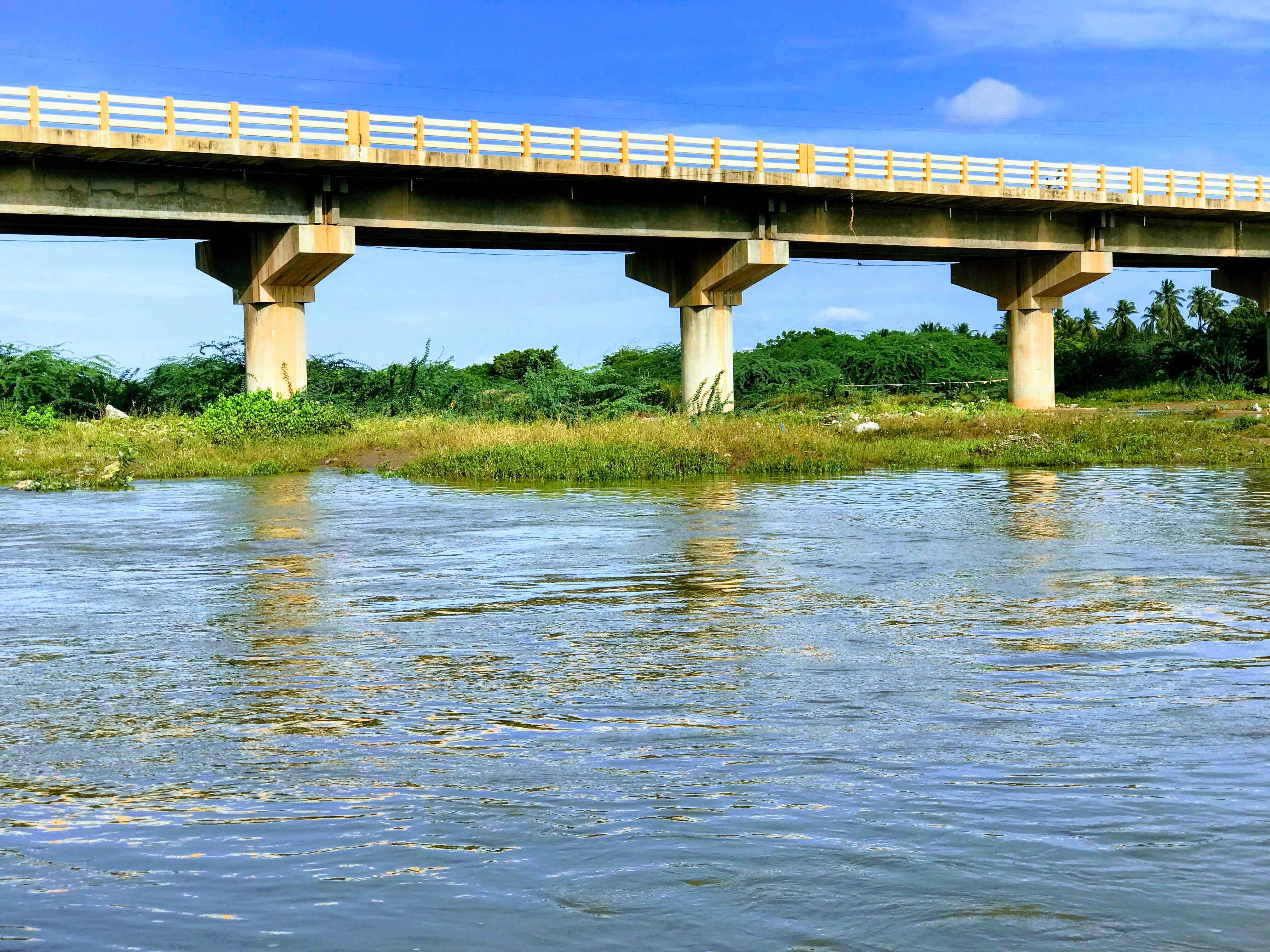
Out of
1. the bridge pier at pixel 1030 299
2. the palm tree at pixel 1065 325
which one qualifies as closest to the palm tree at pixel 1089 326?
the palm tree at pixel 1065 325

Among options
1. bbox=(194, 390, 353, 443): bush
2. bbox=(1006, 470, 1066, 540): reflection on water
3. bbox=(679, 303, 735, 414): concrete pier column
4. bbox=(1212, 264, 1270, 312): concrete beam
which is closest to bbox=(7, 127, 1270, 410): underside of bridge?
bbox=(679, 303, 735, 414): concrete pier column

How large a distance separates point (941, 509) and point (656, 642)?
9.50 m

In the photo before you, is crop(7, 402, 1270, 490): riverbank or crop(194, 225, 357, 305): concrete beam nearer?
crop(7, 402, 1270, 490): riverbank

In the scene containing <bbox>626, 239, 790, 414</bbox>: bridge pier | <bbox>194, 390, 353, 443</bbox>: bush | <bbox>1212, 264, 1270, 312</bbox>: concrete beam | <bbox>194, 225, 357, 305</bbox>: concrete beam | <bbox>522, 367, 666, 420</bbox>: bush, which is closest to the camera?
<bbox>194, 390, 353, 443</bbox>: bush

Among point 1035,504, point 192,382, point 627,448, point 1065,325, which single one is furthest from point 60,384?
point 1065,325

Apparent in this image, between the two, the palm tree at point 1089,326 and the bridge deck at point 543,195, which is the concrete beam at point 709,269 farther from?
the palm tree at point 1089,326

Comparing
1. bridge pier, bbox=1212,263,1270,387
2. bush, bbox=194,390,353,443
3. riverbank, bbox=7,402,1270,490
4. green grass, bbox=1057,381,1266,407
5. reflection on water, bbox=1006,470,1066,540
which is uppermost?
A: bridge pier, bbox=1212,263,1270,387

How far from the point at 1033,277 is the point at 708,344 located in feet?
38.3

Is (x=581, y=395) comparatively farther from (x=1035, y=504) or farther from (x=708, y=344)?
(x=1035, y=504)

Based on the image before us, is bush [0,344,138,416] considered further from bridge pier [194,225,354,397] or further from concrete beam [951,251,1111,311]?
concrete beam [951,251,1111,311]

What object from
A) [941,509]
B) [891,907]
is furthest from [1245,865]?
[941,509]

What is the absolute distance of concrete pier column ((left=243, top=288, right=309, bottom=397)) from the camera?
34.3m

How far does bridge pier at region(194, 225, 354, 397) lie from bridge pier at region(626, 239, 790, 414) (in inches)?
392

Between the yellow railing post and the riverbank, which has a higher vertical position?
the yellow railing post
